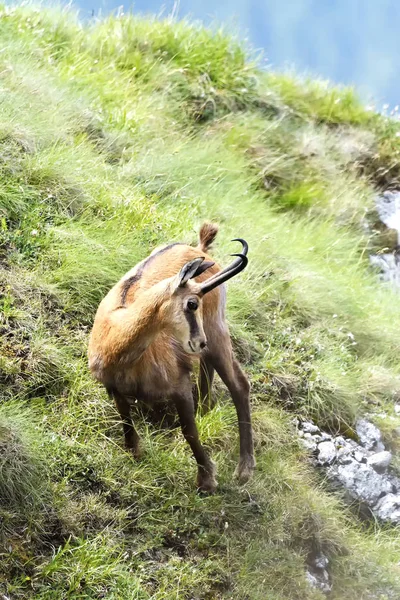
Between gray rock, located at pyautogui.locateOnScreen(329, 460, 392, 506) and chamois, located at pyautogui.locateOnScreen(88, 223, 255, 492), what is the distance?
89cm

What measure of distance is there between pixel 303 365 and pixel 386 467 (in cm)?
103

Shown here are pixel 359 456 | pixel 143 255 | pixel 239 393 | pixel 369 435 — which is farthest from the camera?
A: pixel 143 255

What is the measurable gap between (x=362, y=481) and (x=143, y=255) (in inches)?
94.2

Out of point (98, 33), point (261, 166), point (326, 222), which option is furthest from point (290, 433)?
point (98, 33)

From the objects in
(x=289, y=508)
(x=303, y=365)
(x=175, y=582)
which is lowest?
(x=175, y=582)

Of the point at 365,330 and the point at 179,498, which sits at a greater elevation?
the point at 365,330

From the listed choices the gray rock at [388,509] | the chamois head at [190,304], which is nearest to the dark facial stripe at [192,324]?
the chamois head at [190,304]

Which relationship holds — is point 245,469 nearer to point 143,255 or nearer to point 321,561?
point 321,561

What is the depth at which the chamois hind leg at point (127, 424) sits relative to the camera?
5.11m

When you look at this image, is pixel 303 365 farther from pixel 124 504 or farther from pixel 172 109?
pixel 172 109

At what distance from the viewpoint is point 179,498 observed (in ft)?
17.5

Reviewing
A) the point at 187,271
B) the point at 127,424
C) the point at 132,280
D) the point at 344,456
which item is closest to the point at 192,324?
the point at 187,271

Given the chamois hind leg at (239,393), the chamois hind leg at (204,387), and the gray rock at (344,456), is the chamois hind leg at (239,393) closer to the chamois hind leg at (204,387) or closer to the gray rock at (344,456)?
the chamois hind leg at (204,387)

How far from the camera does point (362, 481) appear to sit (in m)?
6.24
